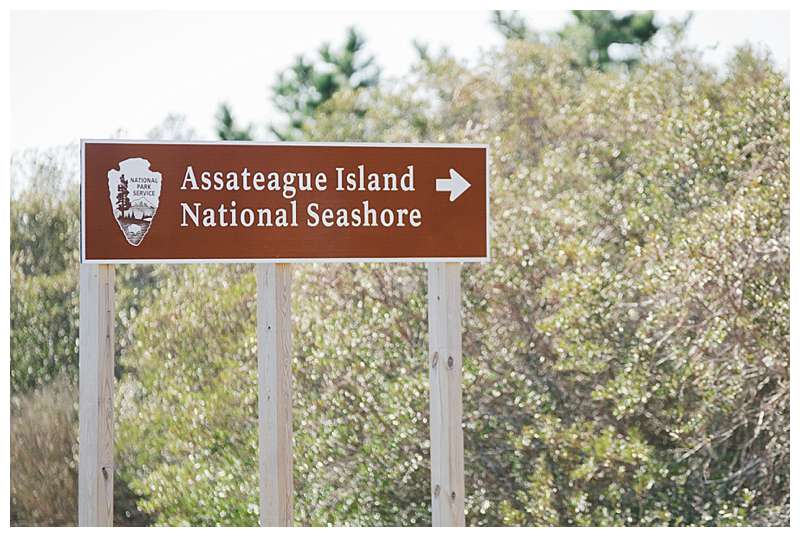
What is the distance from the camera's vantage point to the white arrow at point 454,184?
153 inches

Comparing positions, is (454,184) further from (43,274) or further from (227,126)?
(227,126)

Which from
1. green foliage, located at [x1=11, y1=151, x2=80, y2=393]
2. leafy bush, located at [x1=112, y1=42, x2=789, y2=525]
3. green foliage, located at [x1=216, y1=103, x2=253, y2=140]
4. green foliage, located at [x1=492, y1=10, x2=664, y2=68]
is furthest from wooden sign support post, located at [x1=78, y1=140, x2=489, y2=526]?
green foliage, located at [x1=216, y1=103, x2=253, y2=140]

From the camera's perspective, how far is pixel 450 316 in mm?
3904

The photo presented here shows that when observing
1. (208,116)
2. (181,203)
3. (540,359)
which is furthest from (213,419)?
(208,116)

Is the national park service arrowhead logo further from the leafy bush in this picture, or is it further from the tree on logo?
the leafy bush

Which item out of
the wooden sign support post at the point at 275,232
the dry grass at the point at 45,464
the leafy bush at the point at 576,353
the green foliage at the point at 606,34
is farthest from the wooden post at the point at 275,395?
the green foliage at the point at 606,34

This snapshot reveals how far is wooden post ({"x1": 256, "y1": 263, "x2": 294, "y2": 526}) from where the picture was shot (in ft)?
12.5

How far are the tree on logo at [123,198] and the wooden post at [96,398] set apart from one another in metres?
0.25

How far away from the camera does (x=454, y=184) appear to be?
12.7 feet

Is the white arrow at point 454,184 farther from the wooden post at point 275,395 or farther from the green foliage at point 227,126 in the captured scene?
the green foliage at point 227,126

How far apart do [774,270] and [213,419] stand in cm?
404

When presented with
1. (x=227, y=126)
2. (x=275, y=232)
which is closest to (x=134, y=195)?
(x=275, y=232)

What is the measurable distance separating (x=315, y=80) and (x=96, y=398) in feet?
37.7

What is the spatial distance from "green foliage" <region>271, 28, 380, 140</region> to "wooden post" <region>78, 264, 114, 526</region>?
10796 millimetres
